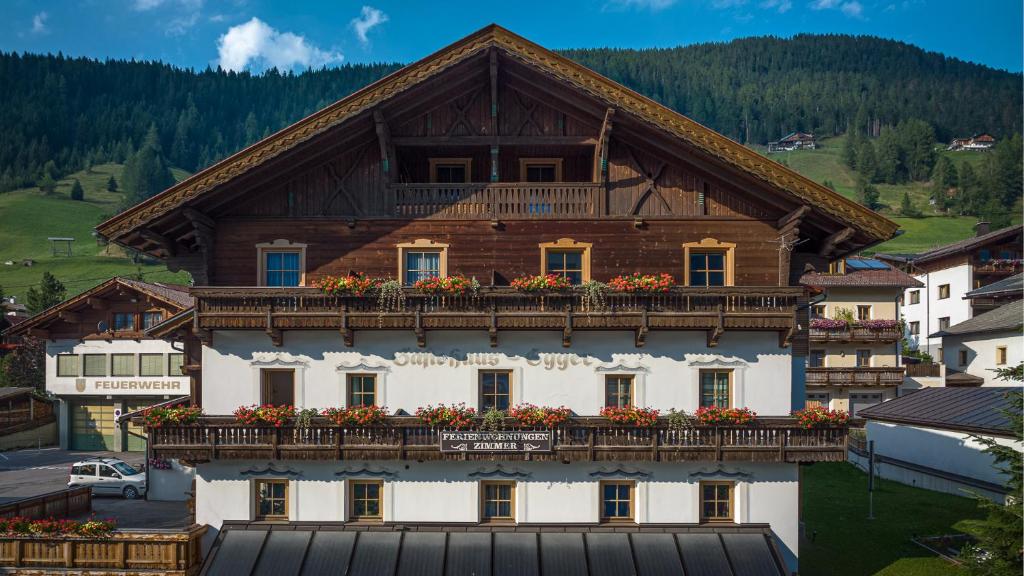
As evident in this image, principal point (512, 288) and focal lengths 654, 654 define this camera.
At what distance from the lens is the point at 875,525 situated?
882 inches

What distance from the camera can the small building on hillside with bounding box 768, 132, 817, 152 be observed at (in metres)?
193

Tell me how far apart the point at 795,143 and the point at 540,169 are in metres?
199

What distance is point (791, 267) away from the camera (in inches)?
781

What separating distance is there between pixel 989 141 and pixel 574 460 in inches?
8345

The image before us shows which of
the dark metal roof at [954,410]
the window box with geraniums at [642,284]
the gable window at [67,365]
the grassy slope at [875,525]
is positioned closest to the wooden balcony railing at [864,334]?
the dark metal roof at [954,410]

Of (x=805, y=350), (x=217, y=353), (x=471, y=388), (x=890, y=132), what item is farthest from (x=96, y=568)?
(x=890, y=132)

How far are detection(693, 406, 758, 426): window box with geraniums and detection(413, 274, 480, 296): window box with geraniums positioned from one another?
6880 millimetres

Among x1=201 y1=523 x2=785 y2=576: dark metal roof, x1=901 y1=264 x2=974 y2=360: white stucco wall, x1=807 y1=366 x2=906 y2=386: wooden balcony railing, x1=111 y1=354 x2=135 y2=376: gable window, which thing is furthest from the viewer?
x1=901 y1=264 x2=974 y2=360: white stucco wall

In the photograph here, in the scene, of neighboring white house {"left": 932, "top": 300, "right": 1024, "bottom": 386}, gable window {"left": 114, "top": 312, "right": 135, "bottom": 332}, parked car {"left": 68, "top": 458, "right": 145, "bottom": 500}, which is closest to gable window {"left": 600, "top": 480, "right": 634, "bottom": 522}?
parked car {"left": 68, "top": 458, "right": 145, "bottom": 500}

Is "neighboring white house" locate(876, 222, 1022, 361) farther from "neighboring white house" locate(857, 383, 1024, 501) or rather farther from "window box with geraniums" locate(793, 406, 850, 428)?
"window box with geraniums" locate(793, 406, 850, 428)

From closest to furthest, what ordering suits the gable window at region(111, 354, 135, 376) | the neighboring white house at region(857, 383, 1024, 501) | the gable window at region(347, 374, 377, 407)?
the gable window at region(347, 374, 377, 407)
the neighboring white house at region(857, 383, 1024, 501)
the gable window at region(111, 354, 135, 376)

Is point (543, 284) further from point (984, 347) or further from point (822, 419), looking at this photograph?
point (984, 347)

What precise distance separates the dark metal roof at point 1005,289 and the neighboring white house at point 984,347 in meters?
1.29

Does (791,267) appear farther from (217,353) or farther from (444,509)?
(217,353)
